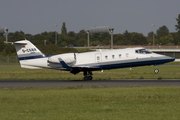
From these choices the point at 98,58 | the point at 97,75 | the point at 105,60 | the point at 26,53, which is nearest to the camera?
the point at 105,60

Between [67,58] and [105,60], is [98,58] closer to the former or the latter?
[105,60]

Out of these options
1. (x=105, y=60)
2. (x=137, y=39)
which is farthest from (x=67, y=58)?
(x=137, y=39)

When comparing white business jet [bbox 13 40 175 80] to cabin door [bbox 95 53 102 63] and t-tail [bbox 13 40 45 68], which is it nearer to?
cabin door [bbox 95 53 102 63]
